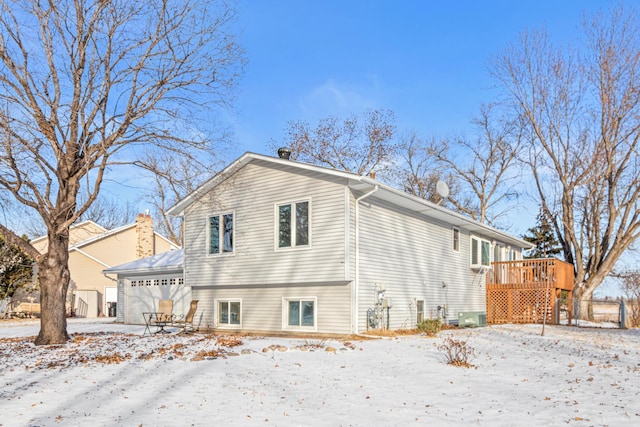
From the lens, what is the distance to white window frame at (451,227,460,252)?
20.5 meters

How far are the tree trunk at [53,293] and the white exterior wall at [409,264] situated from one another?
25.2 ft

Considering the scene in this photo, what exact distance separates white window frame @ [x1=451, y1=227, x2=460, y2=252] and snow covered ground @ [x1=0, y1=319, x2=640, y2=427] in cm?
789

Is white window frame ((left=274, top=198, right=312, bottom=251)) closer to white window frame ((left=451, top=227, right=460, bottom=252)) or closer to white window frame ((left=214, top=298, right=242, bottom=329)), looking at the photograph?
white window frame ((left=214, top=298, right=242, bottom=329))

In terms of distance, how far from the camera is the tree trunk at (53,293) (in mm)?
13367

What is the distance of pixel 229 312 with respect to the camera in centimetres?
1758

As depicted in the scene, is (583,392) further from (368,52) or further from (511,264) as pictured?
(511,264)

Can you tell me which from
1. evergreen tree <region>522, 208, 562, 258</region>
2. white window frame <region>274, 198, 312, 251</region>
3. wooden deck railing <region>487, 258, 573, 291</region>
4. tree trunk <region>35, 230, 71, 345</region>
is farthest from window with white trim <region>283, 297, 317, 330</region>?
evergreen tree <region>522, 208, 562, 258</region>

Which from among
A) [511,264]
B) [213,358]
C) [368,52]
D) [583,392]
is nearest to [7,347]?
[213,358]

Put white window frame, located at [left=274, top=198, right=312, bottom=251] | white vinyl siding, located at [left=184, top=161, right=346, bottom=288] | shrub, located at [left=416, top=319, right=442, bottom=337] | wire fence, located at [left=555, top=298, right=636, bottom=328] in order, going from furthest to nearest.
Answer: wire fence, located at [left=555, top=298, right=636, bottom=328] < white window frame, located at [left=274, top=198, right=312, bottom=251] < white vinyl siding, located at [left=184, top=161, right=346, bottom=288] < shrub, located at [left=416, top=319, right=442, bottom=337]

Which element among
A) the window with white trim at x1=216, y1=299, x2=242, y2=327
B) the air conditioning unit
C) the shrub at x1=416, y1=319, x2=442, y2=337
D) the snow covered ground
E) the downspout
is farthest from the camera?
the air conditioning unit

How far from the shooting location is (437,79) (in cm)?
1933

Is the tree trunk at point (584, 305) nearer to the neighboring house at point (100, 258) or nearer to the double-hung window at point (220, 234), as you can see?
the double-hung window at point (220, 234)

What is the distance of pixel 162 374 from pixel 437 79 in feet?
47.6

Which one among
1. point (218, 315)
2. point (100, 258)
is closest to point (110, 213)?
point (100, 258)
